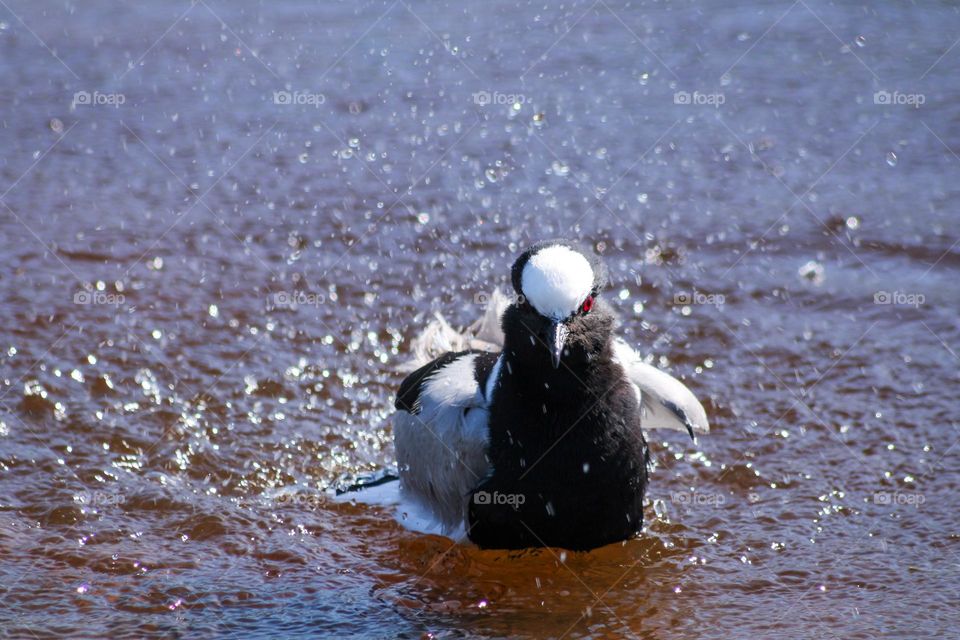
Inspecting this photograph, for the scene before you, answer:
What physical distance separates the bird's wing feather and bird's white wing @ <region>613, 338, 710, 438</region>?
23.2 inches

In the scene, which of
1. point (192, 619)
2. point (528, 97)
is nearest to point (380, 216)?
point (528, 97)

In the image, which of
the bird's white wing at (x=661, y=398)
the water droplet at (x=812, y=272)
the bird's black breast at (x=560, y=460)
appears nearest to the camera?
the bird's black breast at (x=560, y=460)

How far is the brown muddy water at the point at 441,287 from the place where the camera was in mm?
4484

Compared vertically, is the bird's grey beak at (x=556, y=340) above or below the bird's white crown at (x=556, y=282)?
below

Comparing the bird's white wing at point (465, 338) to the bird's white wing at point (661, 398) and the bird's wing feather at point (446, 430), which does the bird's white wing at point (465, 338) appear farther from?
the bird's white wing at point (661, 398)

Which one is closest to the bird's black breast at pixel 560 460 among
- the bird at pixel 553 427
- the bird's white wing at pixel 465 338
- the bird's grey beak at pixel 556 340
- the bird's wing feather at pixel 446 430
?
the bird at pixel 553 427

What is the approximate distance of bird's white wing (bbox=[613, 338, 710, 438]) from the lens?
482 centimetres

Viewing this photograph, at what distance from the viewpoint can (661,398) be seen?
15.9 ft

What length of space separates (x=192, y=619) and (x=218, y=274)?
3137 millimetres

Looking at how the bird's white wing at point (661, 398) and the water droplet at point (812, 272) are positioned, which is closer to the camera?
the bird's white wing at point (661, 398)

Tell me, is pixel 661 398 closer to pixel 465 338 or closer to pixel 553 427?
pixel 553 427

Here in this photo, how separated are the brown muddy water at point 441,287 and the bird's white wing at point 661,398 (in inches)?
14.6

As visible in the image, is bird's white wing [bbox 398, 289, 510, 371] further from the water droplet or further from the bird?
the water droplet

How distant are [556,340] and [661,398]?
923mm
